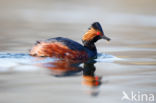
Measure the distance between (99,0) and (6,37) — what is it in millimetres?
10915

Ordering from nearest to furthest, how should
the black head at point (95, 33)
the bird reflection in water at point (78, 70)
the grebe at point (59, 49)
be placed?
the bird reflection in water at point (78, 70)
the grebe at point (59, 49)
the black head at point (95, 33)

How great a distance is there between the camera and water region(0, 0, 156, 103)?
9.33 meters

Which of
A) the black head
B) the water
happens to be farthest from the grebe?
the black head

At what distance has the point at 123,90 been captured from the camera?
9.52 metres

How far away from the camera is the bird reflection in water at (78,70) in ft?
32.7

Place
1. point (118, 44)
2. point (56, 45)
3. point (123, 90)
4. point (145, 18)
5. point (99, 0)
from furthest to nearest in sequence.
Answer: point (99, 0) → point (145, 18) → point (118, 44) → point (56, 45) → point (123, 90)

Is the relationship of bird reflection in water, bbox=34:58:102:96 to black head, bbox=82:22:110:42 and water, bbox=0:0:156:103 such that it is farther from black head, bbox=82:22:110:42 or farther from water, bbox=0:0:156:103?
black head, bbox=82:22:110:42

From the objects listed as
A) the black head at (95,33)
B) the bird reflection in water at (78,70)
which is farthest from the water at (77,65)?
the black head at (95,33)

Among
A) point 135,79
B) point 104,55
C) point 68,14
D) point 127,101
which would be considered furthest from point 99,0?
point 127,101

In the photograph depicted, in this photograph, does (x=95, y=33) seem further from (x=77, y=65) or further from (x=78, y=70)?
(x=78, y=70)

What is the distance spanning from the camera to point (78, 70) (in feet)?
37.3

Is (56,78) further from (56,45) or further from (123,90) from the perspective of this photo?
(56,45)

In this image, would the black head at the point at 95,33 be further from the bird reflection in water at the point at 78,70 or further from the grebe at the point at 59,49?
the bird reflection in water at the point at 78,70

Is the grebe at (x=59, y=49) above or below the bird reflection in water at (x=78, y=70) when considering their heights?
above
